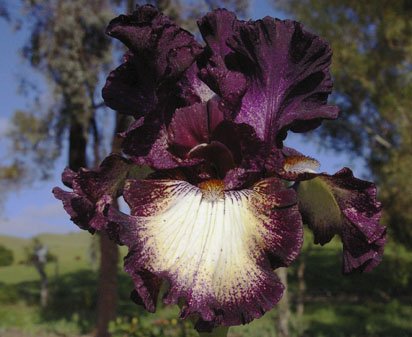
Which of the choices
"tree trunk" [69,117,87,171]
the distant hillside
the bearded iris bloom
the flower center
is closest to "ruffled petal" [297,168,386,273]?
the bearded iris bloom

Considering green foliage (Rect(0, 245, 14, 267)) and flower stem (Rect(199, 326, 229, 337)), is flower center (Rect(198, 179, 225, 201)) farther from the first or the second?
green foliage (Rect(0, 245, 14, 267))

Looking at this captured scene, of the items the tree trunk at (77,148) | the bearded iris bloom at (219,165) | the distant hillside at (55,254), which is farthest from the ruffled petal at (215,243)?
the distant hillside at (55,254)

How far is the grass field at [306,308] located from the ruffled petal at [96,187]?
16.0ft

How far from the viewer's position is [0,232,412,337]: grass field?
31.6 ft

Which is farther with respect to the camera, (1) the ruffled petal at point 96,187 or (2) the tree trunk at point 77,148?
(2) the tree trunk at point 77,148

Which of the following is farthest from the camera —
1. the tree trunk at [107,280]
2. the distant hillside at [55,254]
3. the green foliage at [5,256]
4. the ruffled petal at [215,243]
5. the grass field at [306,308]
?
the green foliage at [5,256]

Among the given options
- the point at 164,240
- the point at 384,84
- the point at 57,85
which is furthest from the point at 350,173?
the point at 384,84

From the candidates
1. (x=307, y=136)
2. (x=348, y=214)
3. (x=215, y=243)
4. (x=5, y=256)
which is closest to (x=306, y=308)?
(x=307, y=136)

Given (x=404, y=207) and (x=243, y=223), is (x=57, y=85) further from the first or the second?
(x=243, y=223)

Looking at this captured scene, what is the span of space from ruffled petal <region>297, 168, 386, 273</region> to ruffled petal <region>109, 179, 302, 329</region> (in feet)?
0.33

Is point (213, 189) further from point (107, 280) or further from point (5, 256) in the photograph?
point (5, 256)

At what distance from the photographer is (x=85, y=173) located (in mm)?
881

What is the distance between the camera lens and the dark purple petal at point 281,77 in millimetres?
885

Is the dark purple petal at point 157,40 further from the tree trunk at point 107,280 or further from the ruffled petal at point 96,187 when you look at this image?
the tree trunk at point 107,280
